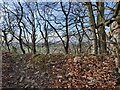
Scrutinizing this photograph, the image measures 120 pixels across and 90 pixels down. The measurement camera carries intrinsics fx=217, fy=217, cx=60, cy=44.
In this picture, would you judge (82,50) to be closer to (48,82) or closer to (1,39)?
(48,82)

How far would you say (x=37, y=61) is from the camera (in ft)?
10.6

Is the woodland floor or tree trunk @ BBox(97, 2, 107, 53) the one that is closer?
the woodland floor

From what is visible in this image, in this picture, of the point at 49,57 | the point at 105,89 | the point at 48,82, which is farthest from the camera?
the point at 49,57

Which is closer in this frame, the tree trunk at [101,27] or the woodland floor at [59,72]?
the woodland floor at [59,72]

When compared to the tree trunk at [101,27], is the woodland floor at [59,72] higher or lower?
lower

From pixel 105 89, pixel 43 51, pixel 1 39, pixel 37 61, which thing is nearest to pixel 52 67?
pixel 37 61

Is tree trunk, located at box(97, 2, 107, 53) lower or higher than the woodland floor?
higher

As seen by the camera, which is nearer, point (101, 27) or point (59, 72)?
point (59, 72)

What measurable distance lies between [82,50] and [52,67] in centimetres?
86

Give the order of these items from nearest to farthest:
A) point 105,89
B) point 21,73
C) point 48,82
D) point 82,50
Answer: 1. point 105,89
2. point 48,82
3. point 21,73
4. point 82,50

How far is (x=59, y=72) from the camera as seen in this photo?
2.99 meters

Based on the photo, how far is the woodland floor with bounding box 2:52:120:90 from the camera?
2.78 meters

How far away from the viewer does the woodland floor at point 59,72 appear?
109 inches

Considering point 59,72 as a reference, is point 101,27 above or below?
above
